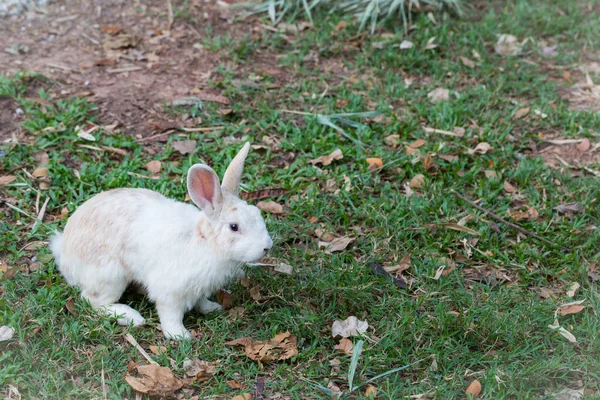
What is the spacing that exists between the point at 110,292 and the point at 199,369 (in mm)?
640

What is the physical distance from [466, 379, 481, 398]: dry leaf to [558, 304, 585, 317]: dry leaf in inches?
30.8

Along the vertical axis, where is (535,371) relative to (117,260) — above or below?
below

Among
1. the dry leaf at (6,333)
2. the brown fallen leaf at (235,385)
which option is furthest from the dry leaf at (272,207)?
the dry leaf at (6,333)

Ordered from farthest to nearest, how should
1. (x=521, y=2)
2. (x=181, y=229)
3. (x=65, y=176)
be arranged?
(x=521, y=2), (x=65, y=176), (x=181, y=229)

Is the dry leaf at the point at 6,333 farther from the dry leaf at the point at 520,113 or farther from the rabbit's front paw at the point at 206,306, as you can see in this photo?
the dry leaf at the point at 520,113

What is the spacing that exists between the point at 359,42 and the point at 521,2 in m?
1.86

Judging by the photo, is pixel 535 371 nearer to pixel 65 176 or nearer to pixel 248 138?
pixel 248 138

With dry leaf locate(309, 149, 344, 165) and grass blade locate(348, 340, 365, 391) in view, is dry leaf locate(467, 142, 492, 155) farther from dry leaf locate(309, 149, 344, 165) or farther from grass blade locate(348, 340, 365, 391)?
grass blade locate(348, 340, 365, 391)

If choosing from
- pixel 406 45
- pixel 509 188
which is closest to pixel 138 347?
pixel 509 188

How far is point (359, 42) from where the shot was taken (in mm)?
6281

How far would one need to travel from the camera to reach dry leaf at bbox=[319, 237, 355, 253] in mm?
4164

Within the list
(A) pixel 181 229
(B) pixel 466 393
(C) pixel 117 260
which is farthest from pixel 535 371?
(C) pixel 117 260

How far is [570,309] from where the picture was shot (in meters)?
3.71

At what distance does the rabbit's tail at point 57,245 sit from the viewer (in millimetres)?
3809
